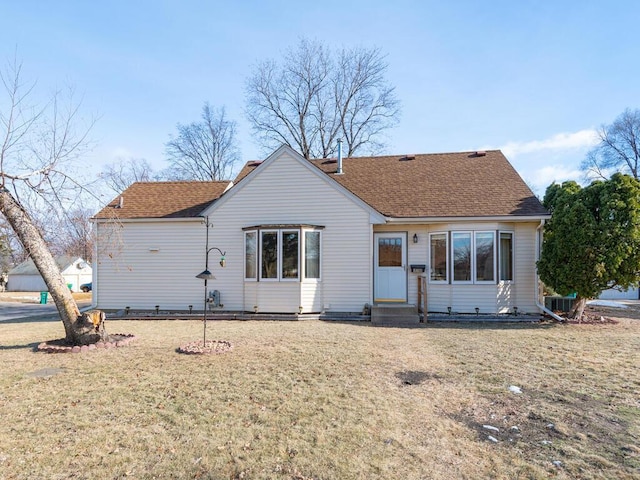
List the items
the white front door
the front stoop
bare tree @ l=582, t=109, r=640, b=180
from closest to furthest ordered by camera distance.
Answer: the front stoop
the white front door
bare tree @ l=582, t=109, r=640, b=180

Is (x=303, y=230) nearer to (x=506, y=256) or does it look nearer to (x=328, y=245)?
(x=328, y=245)

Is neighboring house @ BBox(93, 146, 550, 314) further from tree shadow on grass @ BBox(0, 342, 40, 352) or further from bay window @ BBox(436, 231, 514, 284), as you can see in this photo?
tree shadow on grass @ BBox(0, 342, 40, 352)

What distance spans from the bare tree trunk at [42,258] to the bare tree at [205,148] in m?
29.9

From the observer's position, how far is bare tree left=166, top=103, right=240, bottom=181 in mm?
37844

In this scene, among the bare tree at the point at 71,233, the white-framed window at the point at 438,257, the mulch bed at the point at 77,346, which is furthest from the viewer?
the white-framed window at the point at 438,257

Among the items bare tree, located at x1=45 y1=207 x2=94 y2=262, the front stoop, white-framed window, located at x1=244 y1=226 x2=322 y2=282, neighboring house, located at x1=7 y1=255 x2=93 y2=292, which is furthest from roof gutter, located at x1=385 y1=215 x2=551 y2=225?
neighboring house, located at x1=7 y1=255 x2=93 y2=292

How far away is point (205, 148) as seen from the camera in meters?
38.7

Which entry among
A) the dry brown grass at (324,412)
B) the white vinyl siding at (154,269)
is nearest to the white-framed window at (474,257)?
the dry brown grass at (324,412)

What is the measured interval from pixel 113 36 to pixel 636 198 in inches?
614

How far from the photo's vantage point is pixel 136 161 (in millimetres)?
38250

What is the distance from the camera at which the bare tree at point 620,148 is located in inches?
1281

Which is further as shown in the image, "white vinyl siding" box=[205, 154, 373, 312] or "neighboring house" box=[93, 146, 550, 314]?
"white vinyl siding" box=[205, 154, 373, 312]

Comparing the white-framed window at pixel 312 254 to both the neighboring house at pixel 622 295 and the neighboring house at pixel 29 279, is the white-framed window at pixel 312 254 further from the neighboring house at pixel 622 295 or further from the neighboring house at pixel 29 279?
the neighboring house at pixel 29 279

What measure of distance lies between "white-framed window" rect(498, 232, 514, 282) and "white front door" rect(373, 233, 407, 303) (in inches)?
117
